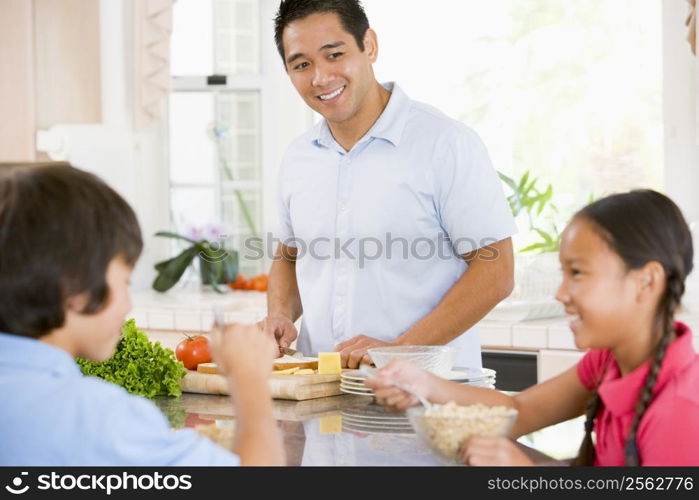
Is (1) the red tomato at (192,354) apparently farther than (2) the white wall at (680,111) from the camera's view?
No

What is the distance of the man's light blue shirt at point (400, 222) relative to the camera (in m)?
2.52

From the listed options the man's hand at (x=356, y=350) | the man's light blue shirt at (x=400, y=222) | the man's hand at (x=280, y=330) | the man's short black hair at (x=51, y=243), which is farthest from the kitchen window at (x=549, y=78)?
the man's short black hair at (x=51, y=243)

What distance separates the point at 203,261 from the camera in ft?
15.7

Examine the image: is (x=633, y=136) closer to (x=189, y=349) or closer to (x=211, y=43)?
(x=211, y=43)

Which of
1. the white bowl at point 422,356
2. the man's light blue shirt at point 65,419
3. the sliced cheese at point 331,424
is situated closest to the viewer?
the man's light blue shirt at point 65,419

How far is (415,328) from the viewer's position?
2.42 metres

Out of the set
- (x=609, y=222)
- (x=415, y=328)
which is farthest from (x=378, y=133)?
(x=609, y=222)

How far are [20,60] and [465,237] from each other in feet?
9.38

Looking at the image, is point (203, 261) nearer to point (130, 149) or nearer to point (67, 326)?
point (130, 149)

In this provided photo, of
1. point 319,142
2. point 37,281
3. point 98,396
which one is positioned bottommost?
point 98,396

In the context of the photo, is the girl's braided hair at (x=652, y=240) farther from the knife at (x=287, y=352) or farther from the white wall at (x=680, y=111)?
the white wall at (x=680, y=111)

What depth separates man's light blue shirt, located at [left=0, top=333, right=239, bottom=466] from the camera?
3.94 feet

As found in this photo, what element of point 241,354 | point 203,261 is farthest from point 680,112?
point 241,354

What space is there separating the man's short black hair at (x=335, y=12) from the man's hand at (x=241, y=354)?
1367mm
